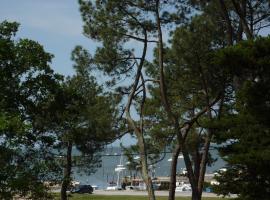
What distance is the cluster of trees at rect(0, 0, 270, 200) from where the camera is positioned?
11.2 m

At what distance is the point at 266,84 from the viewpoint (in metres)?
14.2

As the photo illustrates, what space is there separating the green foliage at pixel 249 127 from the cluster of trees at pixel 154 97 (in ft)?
0.09

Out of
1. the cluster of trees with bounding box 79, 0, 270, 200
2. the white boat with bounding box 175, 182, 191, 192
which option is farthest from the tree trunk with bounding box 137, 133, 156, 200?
the white boat with bounding box 175, 182, 191, 192

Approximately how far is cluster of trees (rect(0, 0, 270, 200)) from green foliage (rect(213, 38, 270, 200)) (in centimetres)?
3

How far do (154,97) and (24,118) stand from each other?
43.5 feet

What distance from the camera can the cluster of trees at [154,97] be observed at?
11195 mm

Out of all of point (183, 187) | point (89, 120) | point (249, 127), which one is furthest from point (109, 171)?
point (249, 127)

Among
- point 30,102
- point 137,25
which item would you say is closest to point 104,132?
point 137,25

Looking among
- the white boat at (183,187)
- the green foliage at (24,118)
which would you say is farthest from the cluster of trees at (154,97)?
the white boat at (183,187)

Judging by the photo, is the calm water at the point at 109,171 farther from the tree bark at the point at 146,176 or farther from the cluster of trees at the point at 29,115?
the cluster of trees at the point at 29,115

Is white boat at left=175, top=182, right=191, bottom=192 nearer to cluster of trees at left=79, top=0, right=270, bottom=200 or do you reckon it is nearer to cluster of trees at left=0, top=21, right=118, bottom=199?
cluster of trees at left=79, top=0, right=270, bottom=200

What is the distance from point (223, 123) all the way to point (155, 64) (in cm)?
620

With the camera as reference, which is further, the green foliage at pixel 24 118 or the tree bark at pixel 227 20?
the tree bark at pixel 227 20

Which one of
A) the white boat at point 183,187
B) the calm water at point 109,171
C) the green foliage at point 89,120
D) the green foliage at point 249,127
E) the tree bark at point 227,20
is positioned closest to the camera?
the green foliage at point 249,127
